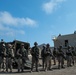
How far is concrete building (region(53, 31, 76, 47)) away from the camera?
48628 mm

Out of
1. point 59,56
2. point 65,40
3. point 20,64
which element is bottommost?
point 20,64

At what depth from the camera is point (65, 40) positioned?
50.3 meters

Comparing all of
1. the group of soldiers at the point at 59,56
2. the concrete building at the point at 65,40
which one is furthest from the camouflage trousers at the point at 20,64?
the concrete building at the point at 65,40

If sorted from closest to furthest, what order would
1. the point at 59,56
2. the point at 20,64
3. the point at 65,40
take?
the point at 20,64 → the point at 59,56 → the point at 65,40

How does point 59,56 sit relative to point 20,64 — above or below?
above

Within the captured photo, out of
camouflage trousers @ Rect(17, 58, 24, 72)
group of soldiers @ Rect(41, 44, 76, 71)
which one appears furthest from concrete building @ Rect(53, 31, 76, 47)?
camouflage trousers @ Rect(17, 58, 24, 72)

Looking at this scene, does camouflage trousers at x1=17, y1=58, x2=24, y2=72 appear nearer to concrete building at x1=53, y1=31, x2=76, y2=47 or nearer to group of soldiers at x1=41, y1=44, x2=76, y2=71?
group of soldiers at x1=41, y1=44, x2=76, y2=71

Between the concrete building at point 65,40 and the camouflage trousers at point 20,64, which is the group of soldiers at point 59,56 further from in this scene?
the concrete building at point 65,40

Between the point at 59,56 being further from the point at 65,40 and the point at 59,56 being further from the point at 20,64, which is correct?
the point at 65,40

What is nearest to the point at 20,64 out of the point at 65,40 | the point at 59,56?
the point at 59,56

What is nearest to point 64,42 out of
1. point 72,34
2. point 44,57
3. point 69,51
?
point 72,34

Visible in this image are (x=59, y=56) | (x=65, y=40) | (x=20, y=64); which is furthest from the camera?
(x=65, y=40)

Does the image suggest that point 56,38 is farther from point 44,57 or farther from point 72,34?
point 44,57

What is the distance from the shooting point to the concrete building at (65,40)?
48.6 meters
